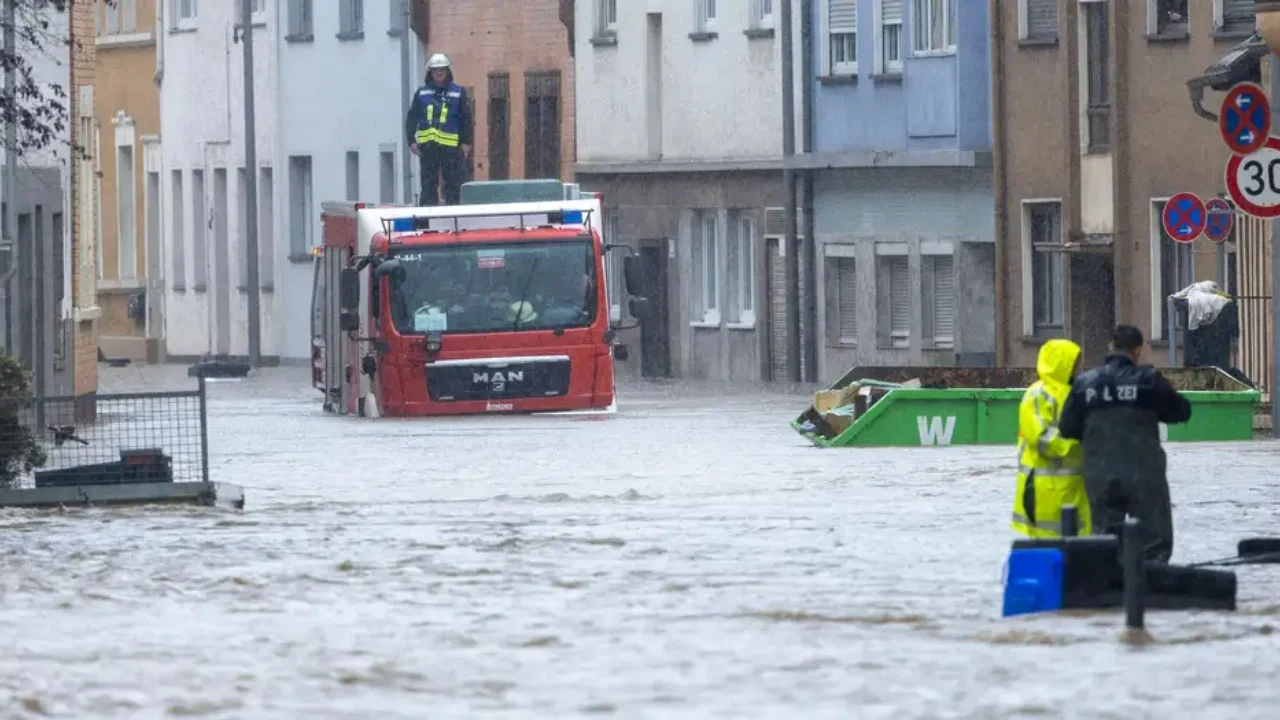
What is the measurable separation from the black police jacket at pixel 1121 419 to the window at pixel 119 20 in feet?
209

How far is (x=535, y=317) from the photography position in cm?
3922

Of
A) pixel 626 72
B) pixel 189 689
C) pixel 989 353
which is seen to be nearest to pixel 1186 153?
pixel 989 353

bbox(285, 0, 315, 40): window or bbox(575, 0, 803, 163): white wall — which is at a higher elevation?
bbox(285, 0, 315, 40): window

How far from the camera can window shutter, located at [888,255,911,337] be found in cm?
5372

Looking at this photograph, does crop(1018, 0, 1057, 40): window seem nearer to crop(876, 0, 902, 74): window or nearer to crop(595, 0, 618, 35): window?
crop(876, 0, 902, 74): window

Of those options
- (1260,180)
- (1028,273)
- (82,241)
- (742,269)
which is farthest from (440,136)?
(742,269)

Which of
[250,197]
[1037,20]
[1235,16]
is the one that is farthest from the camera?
[250,197]

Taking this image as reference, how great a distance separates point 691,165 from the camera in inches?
2360

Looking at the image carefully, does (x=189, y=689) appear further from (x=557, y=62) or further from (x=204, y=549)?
(x=557, y=62)

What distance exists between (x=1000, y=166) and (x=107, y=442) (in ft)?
90.5

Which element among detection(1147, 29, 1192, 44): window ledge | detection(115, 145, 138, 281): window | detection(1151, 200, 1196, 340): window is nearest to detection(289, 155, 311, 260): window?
detection(115, 145, 138, 281): window

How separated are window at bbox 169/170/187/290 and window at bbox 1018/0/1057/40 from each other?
1234 inches

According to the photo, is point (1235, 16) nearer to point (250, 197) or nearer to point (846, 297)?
point (846, 297)

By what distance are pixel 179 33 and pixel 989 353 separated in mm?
30185
